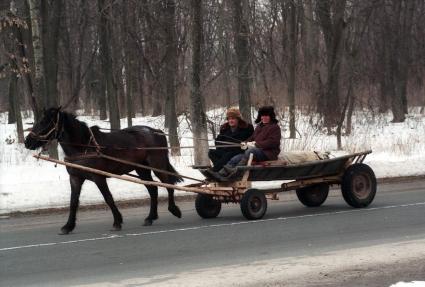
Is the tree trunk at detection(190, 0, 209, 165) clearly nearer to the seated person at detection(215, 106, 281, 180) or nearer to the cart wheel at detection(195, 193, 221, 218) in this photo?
the cart wheel at detection(195, 193, 221, 218)

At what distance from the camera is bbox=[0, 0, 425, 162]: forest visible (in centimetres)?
1964

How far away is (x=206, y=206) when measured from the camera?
11562 millimetres

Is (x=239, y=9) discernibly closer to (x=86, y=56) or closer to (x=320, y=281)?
(x=320, y=281)

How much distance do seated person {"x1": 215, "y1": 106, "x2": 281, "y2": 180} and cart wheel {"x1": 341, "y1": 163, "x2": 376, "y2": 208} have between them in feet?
4.94

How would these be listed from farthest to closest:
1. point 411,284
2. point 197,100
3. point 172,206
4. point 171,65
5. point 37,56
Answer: point 171,65 → point 37,56 → point 197,100 → point 172,206 → point 411,284

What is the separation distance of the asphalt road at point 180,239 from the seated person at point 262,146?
968 millimetres

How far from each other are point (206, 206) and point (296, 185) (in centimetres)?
163

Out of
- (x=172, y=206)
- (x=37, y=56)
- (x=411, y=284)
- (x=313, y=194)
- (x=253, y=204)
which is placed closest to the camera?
(x=411, y=284)

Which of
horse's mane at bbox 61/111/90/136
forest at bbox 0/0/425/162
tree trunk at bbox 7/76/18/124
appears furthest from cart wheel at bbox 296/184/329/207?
tree trunk at bbox 7/76/18/124

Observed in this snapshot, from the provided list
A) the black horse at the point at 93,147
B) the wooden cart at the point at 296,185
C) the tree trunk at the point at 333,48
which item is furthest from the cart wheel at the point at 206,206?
the tree trunk at the point at 333,48

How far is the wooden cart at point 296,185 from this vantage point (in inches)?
428

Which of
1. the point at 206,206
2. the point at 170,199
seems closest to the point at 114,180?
the point at 170,199

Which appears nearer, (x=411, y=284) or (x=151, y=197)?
(x=411, y=284)

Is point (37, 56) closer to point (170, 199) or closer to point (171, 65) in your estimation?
point (171, 65)
